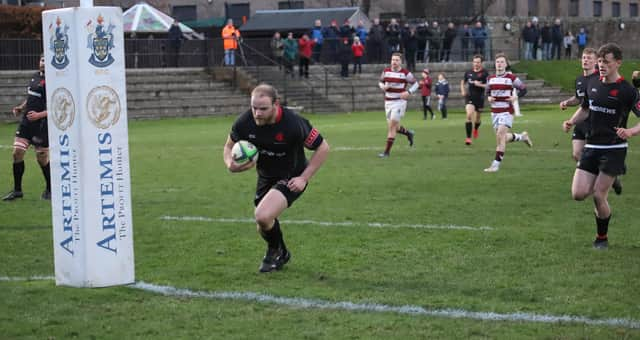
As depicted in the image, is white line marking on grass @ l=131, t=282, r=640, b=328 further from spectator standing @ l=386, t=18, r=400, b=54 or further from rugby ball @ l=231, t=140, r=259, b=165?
spectator standing @ l=386, t=18, r=400, b=54

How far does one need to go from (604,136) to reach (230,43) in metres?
32.4

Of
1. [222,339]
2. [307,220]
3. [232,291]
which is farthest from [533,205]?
[222,339]

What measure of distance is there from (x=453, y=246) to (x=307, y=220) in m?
2.44

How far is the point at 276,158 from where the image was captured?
884 centimetres

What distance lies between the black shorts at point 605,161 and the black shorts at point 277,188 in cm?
303

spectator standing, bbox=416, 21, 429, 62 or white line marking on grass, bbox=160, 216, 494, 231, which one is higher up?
spectator standing, bbox=416, 21, 429, 62

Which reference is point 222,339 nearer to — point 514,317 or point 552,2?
point 514,317

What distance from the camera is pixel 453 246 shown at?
9.88 meters

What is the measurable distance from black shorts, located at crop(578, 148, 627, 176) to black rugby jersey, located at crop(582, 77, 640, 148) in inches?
3.1

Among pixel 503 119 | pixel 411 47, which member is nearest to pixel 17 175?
pixel 503 119

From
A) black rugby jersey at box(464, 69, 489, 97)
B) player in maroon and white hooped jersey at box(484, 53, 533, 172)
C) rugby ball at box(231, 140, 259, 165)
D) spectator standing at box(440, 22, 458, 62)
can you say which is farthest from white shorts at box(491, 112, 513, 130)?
spectator standing at box(440, 22, 458, 62)

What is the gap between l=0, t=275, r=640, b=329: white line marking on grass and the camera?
6.85 meters

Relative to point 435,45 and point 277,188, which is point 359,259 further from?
point 435,45

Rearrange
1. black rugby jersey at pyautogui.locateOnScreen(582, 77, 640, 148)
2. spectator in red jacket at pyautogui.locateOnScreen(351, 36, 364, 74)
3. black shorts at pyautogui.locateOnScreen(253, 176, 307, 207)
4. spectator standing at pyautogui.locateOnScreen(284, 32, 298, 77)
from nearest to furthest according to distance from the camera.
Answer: black shorts at pyautogui.locateOnScreen(253, 176, 307, 207), black rugby jersey at pyautogui.locateOnScreen(582, 77, 640, 148), spectator standing at pyautogui.locateOnScreen(284, 32, 298, 77), spectator in red jacket at pyautogui.locateOnScreen(351, 36, 364, 74)
